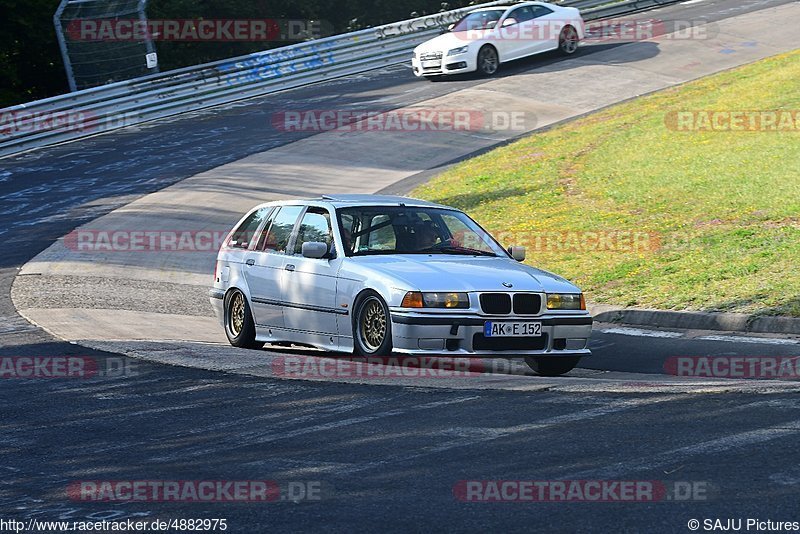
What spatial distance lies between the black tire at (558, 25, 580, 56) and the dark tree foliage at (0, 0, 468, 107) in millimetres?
8838

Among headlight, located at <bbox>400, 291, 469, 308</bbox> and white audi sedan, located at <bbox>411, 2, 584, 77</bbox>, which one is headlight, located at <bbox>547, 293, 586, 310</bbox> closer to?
headlight, located at <bbox>400, 291, 469, 308</bbox>

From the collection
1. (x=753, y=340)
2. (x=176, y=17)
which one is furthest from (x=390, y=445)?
(x=176, y=17)

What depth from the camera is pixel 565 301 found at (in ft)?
33.9

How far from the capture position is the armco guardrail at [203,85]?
29031 millimetres

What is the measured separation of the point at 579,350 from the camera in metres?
10.4

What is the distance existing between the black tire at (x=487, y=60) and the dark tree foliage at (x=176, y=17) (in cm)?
1017

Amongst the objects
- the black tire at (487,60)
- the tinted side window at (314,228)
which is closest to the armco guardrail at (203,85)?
the black tire at (487,60)

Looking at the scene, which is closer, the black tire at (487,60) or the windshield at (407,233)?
the windshield at (407,233)

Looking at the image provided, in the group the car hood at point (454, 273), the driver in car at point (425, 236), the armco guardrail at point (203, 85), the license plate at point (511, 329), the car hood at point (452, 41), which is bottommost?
the license plate at point (511, 329)

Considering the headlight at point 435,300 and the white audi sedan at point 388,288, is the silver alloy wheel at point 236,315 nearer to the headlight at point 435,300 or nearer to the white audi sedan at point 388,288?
the white audi sedan at point 388,288

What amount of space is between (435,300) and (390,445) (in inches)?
112

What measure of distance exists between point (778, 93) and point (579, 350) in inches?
648

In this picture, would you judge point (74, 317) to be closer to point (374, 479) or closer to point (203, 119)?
point (374, 479)

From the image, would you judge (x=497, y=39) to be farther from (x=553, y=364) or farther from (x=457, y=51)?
(x=553, y=364)
